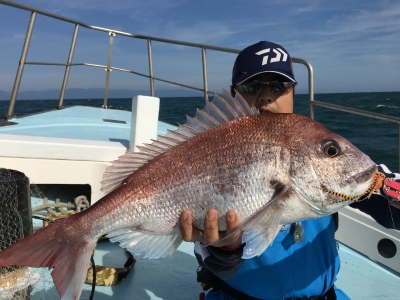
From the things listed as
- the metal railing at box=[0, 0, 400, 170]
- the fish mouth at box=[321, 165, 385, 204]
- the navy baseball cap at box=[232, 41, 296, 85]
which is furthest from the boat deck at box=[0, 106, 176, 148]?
the fish mouth at box=[321, 165, 385, 204]

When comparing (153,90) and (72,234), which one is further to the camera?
(153,90)

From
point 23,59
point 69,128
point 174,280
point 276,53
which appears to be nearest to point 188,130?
point 276,53

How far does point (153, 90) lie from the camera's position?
5.95 metres

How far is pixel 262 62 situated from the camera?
1.96 metres

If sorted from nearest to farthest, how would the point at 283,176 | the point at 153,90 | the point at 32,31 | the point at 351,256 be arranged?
the point at 283,176 < the point at 351,256 < the point at 32,31 < the point at 153,90

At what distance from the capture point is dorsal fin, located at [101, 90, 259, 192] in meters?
1.45

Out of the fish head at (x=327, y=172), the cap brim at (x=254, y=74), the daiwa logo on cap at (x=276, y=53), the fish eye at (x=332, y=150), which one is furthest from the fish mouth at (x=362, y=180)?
the daiwa logo on cap at (x=276, y=53)

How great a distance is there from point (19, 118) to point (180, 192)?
468 centimetres

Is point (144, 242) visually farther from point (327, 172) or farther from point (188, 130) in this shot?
point (327, 172)

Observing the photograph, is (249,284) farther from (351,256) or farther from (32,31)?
(32,31)

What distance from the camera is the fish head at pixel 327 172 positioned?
1.29 m

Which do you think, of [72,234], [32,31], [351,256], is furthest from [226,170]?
[32,31]

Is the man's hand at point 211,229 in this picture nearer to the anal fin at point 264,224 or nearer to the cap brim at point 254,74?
the anal fin at point 264,224

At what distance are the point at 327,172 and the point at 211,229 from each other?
1.66ft
